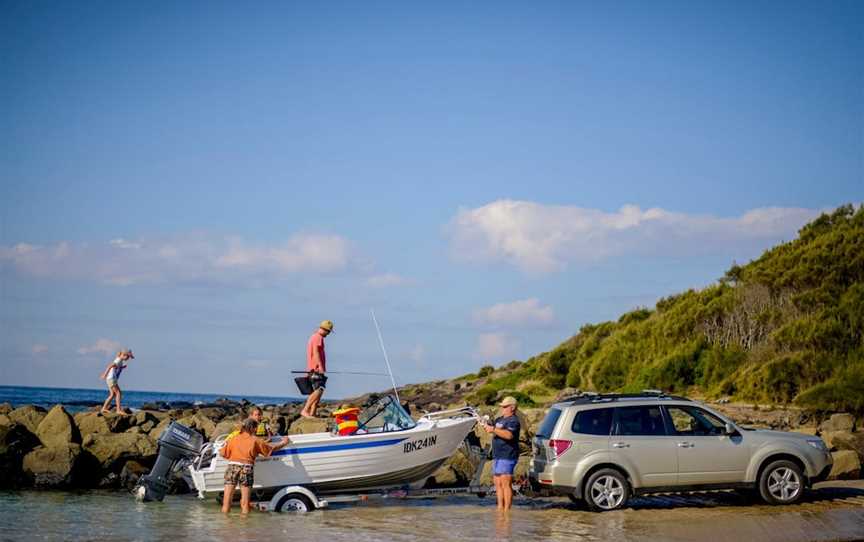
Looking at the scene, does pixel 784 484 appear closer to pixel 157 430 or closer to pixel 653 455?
pixel 653 455

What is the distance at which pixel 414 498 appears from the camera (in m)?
17.9

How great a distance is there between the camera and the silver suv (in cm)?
1450

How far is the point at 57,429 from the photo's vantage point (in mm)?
22375

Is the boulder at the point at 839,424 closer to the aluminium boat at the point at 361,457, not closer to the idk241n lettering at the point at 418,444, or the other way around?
the aluminium boat at the point at 361,457

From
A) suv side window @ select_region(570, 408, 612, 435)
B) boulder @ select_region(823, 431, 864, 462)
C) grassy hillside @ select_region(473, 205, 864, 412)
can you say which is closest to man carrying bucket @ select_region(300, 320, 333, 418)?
suv side window @ select_region(570, 408, 612, 435)

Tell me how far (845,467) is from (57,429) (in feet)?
60.6

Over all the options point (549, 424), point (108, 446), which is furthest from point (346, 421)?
point (108, 446)

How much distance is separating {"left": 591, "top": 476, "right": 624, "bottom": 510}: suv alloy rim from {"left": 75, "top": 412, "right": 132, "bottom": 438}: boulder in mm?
14439

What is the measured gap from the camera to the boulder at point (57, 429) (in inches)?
864

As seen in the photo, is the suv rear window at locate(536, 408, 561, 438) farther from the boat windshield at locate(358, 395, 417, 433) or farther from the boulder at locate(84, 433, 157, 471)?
the boulder at locate(84, 433, 157, 471)

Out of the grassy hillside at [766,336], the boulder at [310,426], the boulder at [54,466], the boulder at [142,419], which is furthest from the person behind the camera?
the grassy hillside at [766,336]

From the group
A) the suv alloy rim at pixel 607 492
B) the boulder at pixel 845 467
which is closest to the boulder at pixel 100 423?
the suv alloy rim at pixel 607 492

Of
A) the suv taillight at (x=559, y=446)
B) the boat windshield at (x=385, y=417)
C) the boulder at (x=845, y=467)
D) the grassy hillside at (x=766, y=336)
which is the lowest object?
the boulder at (x=845, y=467)

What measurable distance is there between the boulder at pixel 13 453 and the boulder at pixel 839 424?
2011 centimetres
